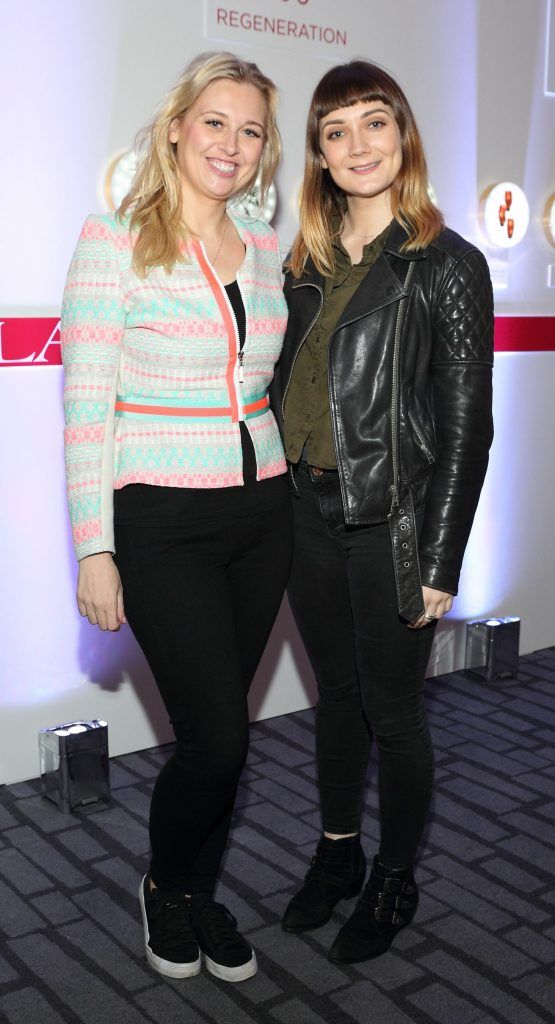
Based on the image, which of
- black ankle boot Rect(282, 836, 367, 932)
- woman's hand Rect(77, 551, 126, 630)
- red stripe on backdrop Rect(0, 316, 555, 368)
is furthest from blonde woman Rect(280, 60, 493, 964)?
red stripe on backdrop Rect(0, 316, 555, 368)

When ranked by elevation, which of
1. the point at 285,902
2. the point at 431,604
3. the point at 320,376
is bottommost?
the point at 285,902

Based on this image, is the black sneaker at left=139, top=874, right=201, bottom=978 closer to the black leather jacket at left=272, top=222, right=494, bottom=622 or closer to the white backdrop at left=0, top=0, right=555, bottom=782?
the black leather jacket at left=272, top=222, right=494, bottom=622

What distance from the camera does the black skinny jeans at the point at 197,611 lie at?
206cm

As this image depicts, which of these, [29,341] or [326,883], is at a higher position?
[29,341]

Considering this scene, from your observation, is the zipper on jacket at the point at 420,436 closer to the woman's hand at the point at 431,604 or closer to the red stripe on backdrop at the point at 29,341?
the woman's hand at the point at 431,604

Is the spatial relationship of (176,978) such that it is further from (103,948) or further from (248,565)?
(248,565)

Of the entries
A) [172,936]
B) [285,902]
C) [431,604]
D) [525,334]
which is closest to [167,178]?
[431,604]

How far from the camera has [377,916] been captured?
243cm

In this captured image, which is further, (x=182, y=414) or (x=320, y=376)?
(x=320, y=376)

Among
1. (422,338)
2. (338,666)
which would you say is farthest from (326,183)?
(338,666)

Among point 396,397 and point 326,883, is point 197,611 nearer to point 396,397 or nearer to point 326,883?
point 396,397

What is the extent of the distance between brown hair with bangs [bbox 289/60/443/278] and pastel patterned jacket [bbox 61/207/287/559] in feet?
0.99

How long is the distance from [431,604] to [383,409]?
15.7 inches

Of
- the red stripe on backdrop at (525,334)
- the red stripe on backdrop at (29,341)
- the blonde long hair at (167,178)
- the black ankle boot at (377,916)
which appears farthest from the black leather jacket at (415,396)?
the red stripe on backdrop at (525,334)
